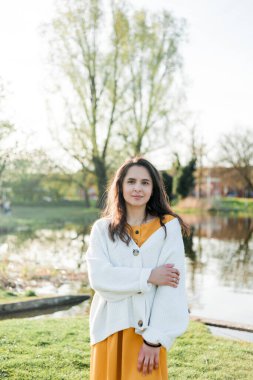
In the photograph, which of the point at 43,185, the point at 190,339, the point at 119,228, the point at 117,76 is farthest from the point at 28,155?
the point at 119,228

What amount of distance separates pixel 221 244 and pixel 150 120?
47.2 feet

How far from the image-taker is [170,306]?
2711mm

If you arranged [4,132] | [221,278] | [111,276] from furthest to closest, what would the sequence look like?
[4,132] < [221,278] < [111,276]

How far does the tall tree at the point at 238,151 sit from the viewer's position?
64.1 metres

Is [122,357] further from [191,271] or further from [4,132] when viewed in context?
[4,132]

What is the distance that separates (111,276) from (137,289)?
0.55 ft

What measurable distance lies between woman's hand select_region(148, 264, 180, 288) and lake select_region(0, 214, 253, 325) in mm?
6271

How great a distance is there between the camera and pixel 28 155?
35.8 metres

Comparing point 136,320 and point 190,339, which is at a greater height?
point 136,320

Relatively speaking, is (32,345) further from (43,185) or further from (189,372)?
(43,185)

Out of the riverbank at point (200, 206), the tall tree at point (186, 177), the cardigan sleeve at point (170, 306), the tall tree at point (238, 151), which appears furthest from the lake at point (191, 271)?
the tall tree at point (238, 151)

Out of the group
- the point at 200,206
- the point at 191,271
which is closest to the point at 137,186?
the point at 191,271

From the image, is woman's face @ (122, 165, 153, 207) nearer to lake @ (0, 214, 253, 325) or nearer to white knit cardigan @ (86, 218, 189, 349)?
white knit cardigan @ (86, 218, 189, 349)

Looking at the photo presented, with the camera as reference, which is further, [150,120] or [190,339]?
[150,120]
